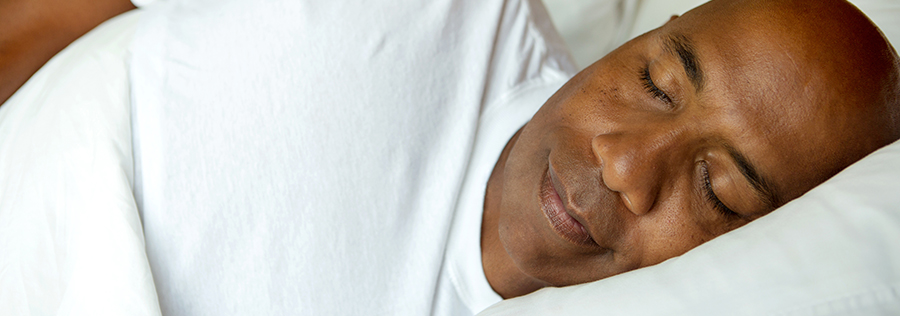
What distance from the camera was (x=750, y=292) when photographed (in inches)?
17.9

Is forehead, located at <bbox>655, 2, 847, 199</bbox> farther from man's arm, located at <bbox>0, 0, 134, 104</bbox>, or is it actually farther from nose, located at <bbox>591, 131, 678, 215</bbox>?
man's arm, located at <bbox>0, 0, 134, 104</bbox>

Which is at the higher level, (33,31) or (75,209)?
(33,31)

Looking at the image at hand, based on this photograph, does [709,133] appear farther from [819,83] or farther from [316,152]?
[316,152]

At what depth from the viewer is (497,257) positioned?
2.70 feet

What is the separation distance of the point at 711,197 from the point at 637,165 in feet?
0.34

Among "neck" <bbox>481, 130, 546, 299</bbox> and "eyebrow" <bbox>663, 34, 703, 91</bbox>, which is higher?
"eyebrow" <bbox>663, 34, 703, 91</bbox>

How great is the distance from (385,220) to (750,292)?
20.4 inches

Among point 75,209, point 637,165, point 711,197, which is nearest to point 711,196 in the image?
point 711,197

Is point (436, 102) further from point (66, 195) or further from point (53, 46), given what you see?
point (53, 46)

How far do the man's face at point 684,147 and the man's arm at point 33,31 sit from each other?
33.6 inches

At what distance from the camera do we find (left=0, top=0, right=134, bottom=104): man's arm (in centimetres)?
82

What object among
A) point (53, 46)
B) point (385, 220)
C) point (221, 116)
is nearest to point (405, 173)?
point (385, 220)

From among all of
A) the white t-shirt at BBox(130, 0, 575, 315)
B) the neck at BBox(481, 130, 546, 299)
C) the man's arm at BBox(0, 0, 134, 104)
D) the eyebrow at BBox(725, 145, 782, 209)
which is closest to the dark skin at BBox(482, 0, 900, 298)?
the eyebrow at BBox(725, 145, 782, 209)

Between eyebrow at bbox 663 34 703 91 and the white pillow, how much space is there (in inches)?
27.6
